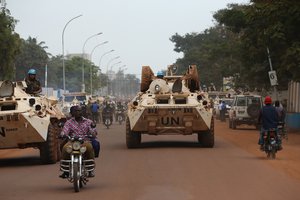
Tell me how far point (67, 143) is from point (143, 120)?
10364mm

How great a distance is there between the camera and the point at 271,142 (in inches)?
789

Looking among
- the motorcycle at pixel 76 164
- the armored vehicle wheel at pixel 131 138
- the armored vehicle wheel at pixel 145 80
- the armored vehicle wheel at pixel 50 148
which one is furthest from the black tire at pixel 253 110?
the motorcycle at pixel 76 164

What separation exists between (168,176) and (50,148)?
487cm

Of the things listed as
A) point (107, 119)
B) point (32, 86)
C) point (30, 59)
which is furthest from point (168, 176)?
point (30, 59)

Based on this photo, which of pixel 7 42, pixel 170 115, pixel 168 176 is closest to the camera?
pixel 168 176

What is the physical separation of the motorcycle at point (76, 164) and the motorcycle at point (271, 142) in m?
8.15

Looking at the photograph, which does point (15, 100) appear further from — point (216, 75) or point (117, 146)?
point (216, 75)

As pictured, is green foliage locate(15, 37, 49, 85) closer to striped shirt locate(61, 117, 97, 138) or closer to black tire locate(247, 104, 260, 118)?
black tire locate(247, 104, 260, 118)

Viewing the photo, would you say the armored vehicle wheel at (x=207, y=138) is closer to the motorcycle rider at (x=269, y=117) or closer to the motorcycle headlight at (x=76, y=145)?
the motorcycle rider at (x=269, y=117)

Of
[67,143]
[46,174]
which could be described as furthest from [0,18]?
[67,143]

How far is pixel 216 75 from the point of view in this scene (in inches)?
3216

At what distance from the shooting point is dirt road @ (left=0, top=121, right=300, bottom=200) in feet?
40.9

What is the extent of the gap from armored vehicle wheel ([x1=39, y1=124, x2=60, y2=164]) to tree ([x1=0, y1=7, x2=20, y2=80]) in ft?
79.6

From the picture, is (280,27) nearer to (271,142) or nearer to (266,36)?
(266,36)
